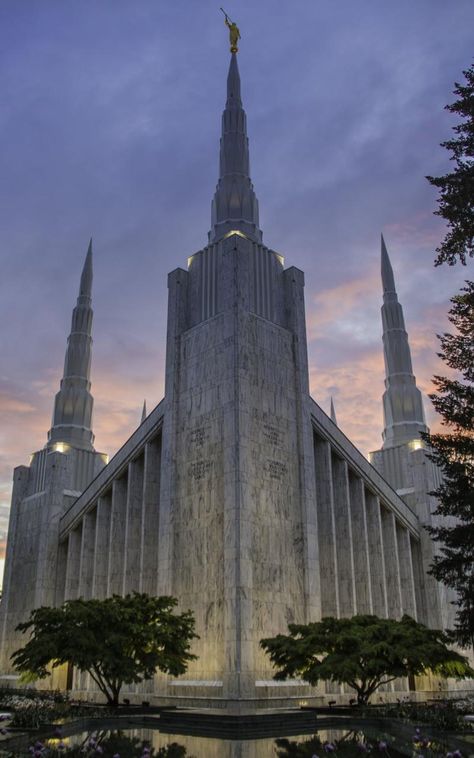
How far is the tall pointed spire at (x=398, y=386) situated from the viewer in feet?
166

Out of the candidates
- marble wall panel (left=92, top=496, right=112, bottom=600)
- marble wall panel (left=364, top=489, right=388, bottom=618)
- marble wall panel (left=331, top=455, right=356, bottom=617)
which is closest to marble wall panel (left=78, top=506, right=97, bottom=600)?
marble wall panel (left=92, top=496, right=112, bottom=600)

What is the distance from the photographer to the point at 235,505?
106 feet

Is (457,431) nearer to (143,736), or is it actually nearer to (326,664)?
(326,664)

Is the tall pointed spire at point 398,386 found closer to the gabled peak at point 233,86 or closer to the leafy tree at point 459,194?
the gabled peak at point 233,86

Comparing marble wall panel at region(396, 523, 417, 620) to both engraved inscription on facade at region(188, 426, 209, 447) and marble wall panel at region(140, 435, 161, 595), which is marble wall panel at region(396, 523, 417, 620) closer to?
marble wall panel at region(140, 435, 161, 595)

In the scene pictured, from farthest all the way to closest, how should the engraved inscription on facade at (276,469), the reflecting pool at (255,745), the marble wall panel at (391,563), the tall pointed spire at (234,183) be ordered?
the tall pointed spire at (234,183) → the marble wall panel at (391,563) → the engraved inscription on facade at (276,469) → the reflecting pool at (255,745)

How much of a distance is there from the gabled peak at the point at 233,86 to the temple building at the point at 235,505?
4.5 inches

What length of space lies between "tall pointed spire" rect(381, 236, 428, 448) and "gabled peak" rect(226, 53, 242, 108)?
19.5m

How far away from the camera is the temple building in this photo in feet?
105

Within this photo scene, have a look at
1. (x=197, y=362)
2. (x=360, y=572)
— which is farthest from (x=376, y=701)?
(x=197, y=362)

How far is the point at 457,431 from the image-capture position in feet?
78.1

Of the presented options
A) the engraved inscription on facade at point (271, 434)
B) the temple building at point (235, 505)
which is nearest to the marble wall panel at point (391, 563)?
the temple building at point (235, 505)

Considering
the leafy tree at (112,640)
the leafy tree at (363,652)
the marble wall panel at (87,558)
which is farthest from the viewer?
the marble wall panel at (87,558)

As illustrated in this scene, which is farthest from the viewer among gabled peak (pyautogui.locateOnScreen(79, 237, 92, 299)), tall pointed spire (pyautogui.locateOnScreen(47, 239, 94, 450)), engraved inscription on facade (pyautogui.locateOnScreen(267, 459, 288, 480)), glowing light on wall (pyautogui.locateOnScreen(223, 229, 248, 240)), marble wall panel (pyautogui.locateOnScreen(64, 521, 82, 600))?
gabled peak (pyautogui.locateOnScreen(79, 237, 92, 299))
